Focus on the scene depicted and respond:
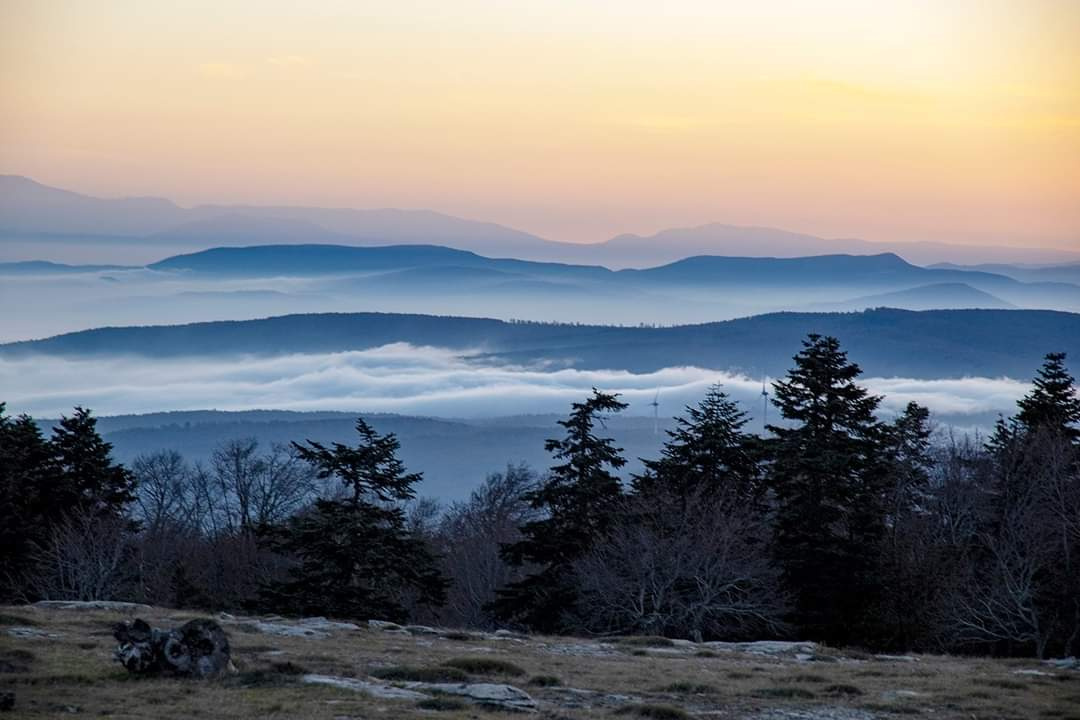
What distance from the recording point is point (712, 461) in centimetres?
5997

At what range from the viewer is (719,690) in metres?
27.5

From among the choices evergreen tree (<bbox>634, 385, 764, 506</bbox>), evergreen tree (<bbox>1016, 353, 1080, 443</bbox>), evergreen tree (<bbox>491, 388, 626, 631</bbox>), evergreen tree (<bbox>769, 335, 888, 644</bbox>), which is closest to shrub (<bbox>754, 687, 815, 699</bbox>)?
evergreen tree (<bbox>769, 335, 888, 644</bbox>)

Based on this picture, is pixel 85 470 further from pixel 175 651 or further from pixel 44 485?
pixel 175 651

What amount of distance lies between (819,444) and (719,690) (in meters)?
27.5

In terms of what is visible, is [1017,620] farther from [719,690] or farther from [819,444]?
[719,690]

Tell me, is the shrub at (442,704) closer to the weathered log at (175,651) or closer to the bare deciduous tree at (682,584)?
the weathered log at (175,651)

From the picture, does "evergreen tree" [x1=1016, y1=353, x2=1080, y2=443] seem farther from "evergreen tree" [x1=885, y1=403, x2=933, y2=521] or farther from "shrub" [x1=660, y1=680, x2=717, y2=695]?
"shrub" [x1=660, y1=680, x2=717, y2=695]

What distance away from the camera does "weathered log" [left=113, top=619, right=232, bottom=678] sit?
79.6 ft

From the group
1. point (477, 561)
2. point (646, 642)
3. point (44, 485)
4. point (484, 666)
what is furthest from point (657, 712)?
point (477, 561)

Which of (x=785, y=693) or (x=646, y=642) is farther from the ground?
(x=785, y=693)

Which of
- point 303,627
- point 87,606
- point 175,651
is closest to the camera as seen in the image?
point 175,651

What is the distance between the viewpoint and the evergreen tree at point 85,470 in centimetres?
6266

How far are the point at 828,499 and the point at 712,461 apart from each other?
25.0 feet

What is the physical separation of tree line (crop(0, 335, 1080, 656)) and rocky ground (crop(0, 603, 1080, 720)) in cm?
1042
